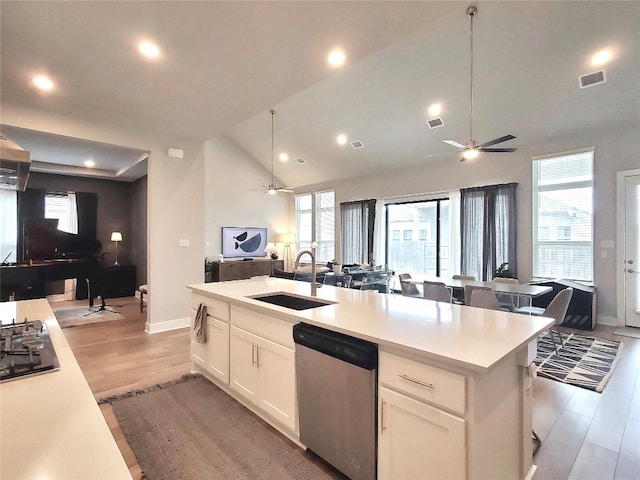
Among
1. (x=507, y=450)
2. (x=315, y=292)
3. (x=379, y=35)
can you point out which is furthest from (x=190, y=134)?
(x=507, y=450)

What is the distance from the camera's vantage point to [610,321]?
5.04 m

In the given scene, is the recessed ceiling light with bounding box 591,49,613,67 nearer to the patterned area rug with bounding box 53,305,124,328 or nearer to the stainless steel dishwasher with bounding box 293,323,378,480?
the stainless steel dishwasher with bounding box 293,323,378,480

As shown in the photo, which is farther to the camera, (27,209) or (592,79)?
(27,209)

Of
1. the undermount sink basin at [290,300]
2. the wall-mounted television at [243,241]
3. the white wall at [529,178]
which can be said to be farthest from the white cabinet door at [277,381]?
the wall-mounted television at [243,241]

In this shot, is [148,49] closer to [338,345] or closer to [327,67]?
[327,67]

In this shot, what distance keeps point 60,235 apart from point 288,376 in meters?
7.11

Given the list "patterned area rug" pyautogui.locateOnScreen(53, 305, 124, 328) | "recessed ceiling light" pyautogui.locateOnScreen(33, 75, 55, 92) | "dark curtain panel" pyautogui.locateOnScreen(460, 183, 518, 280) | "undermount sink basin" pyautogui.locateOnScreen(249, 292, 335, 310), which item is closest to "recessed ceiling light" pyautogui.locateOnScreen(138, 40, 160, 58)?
"recessed ceiling light" pyautogui.locateOnScreen(33, 75, 55, 92)

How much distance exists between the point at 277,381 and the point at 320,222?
7.57 meters

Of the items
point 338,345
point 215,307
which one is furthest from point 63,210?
point 338,345

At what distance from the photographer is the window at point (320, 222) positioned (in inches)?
365

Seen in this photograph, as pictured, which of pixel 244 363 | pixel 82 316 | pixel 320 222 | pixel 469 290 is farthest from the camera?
pixel 320 222

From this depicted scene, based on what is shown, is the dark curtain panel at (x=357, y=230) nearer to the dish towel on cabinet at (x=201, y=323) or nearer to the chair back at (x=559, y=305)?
the chair back at (x=559, y=305)

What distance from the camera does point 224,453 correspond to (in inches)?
81.2

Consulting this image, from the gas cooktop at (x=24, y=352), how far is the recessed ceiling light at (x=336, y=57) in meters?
3.03
